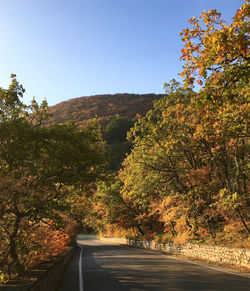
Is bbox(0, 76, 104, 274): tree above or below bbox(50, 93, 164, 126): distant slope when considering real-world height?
below

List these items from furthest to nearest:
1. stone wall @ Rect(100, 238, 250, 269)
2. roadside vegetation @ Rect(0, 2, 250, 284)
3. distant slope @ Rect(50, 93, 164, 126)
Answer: distant slope @ Rect(50, 93, 164, 126)
stone wall @ Rect(100, 238, 250, 269)
roadside vegetation @ Rect(0, 2, 250, 284)

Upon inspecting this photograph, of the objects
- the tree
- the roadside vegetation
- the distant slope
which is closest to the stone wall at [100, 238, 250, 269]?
the roadside vegetation

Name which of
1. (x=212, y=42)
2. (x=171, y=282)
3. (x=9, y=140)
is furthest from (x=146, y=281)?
(x=212, y=42)

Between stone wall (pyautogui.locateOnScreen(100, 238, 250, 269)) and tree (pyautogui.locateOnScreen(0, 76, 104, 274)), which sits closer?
tree (pyautogui.locateOnScreen(0, 76, 104, 274))

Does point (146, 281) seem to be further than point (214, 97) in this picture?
Yes

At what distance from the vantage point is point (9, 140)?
315 inches

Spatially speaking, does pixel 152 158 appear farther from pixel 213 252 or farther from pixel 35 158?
pixel 35 158

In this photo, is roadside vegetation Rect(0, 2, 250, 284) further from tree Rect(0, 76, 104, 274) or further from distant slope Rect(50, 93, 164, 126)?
distant slope Rect(50, 93, 164, 126)

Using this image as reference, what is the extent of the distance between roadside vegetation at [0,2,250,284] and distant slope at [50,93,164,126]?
271ft

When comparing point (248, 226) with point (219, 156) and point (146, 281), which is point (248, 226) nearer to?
point (219, 156)

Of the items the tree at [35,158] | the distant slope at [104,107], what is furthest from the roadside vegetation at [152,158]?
the distant slope at [104,107]

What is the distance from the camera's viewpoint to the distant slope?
114350mm

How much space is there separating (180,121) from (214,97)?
1087 cm

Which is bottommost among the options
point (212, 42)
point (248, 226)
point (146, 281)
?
point (146, 281)
